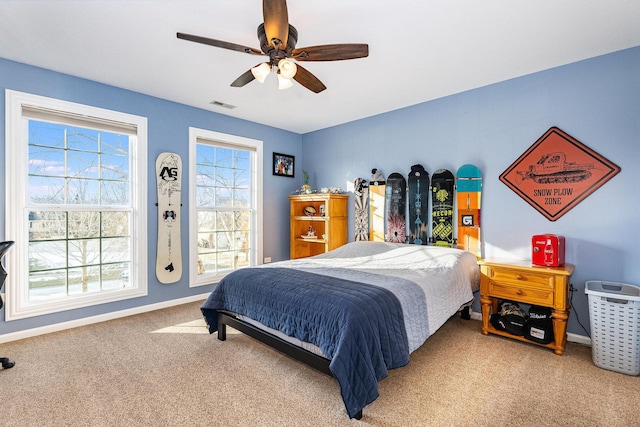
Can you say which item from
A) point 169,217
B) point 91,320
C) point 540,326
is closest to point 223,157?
point 169,217

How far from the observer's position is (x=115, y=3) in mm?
1960

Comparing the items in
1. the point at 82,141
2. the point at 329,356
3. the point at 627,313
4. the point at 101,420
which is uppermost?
the point at 82,141

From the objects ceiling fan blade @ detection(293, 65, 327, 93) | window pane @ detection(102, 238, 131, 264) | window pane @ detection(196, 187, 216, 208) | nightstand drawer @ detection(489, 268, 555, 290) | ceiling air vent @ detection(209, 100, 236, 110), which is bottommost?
nightstand drawer @ detection(489, 268, 555, 290)

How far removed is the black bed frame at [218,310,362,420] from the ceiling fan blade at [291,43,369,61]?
6.41 ft

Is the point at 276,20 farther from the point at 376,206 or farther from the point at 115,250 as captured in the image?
the point at 115,250

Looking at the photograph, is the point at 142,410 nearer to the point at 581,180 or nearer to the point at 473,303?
the point at 473,303

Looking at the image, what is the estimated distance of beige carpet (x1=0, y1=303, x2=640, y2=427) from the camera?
5.67 feet

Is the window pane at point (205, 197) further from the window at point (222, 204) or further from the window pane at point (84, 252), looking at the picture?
the window pane at point (84, 252)

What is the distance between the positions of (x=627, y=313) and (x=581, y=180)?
1.14 meters

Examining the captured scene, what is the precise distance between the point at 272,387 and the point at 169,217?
8.13ft

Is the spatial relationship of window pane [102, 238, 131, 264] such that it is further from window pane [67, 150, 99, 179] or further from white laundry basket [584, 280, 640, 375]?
white laundry basket [584, 280, 640, 375]

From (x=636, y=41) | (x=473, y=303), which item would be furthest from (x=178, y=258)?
(x=636, y=41)

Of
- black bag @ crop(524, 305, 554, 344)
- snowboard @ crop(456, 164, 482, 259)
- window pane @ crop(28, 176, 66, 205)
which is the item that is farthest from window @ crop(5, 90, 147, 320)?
black bag @ crop(524, 305, 554, 344)

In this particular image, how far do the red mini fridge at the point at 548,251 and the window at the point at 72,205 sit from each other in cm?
396
